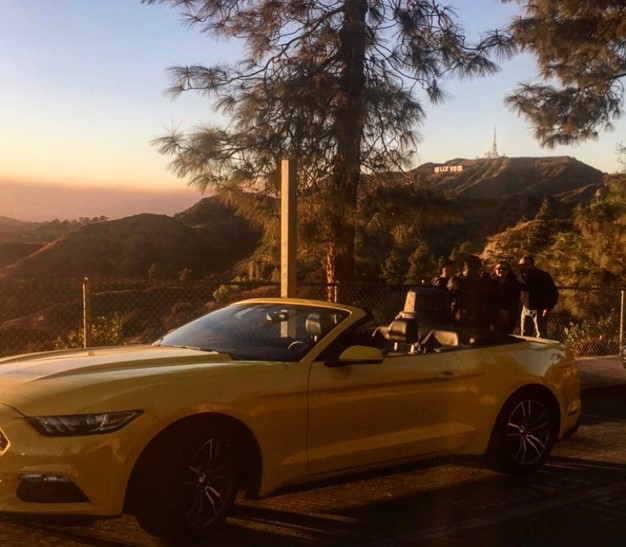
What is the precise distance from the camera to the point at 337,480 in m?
5.30

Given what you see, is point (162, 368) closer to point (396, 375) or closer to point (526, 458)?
point (396, 375)

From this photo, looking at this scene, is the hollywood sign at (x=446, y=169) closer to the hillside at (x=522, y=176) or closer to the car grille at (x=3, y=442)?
the hillside at (x=522, y=176)

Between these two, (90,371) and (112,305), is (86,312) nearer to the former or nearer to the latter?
(112,305)

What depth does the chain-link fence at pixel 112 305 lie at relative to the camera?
350 inches

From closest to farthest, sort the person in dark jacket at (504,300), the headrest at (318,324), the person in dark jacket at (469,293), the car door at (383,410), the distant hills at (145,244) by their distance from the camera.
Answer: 1. the car door at (383,410)
2. the headrest at (318,324)
3. the person in dark jacket at (469,293)
4. the person in dark jacket at (504,300)
5. the distant hills at (145,244)

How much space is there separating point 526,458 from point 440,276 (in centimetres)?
488

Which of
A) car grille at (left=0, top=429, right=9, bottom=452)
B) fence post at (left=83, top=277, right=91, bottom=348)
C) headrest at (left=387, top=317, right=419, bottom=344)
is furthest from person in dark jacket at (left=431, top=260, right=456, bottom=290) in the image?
car grille at (left=0, top=429, right=9, bottom=452)

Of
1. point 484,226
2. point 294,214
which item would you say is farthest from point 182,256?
point 294,214

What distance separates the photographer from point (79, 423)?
4.18m

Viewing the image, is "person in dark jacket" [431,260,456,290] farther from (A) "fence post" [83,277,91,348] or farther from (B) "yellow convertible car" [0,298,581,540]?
(A) "fence post" [83,277,91,348]

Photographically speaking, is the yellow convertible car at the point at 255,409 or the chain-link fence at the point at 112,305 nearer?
the yellow convertible car at the point at 255,409

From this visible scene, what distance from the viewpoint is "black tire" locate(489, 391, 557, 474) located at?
6.17 m

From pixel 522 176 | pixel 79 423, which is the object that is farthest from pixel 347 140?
pixel 522 176

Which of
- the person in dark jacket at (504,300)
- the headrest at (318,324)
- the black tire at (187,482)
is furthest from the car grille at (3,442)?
the person in dark jacket at (504,300)
